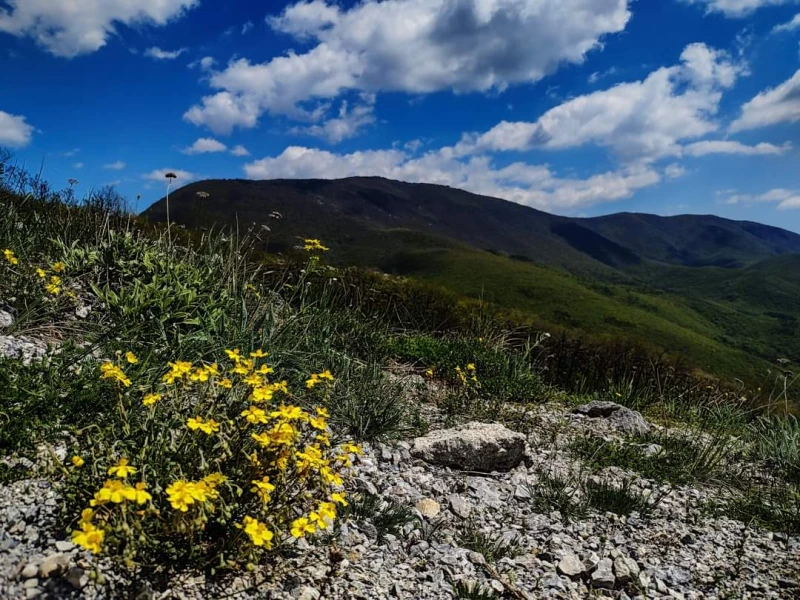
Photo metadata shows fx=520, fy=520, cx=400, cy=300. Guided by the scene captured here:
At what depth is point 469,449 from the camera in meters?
4.59

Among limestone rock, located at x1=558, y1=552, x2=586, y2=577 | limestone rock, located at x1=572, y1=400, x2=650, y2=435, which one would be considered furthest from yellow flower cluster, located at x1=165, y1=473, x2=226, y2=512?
limestone rock, located at x1=572, y1=400, x2=650, y2=435

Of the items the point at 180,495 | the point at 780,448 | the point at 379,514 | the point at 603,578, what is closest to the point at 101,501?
Answer: the point at 180,495

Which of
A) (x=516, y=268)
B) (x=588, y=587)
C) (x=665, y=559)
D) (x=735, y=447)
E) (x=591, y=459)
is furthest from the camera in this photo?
(x=516, y=268)

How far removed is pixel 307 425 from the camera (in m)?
4.42

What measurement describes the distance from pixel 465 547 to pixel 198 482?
6.49ft

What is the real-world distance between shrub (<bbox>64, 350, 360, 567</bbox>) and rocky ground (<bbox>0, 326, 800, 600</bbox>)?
0.53 feet

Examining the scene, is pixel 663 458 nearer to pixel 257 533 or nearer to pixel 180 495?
pixel 257 533

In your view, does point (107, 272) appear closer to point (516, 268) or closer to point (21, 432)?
point (21, 432)

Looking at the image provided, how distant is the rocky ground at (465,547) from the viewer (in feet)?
7.77

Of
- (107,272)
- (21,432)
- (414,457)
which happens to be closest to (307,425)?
(414,457)

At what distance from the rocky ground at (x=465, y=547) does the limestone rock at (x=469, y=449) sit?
0.5 inches

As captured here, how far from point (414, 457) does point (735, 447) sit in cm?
424

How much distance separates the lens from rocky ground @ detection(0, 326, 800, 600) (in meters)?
2.37

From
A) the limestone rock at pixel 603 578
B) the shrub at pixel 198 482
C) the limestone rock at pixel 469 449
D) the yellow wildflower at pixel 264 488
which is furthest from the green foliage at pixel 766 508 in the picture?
the yellow wildflower at pixel 264 488
